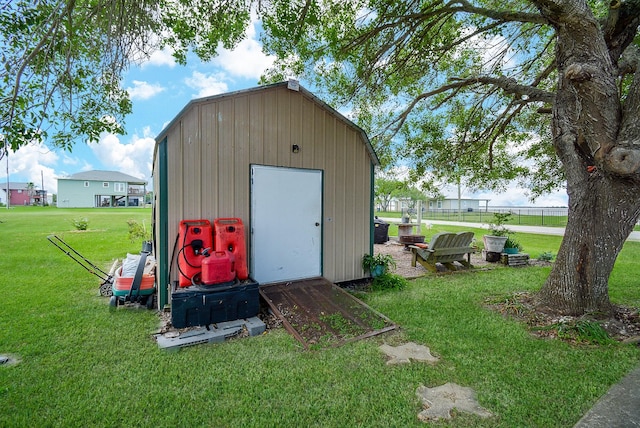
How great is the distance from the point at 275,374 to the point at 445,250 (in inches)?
191

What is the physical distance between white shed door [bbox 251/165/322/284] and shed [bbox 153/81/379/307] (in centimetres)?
2

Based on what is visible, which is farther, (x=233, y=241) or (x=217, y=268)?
(x=233, y=241)

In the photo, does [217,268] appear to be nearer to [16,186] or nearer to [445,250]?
[445,250]

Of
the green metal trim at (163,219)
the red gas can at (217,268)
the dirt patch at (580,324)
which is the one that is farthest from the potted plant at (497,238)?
the green metal trim at (163,219)

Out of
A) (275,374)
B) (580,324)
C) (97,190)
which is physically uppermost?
(97,190)

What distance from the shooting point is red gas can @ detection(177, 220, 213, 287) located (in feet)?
11.4

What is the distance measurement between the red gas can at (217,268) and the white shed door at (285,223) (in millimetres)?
804

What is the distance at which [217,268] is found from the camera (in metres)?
3.37

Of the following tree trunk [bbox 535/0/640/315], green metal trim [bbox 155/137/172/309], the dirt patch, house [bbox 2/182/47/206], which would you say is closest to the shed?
green metal trim [bbox 155/137/172/309]

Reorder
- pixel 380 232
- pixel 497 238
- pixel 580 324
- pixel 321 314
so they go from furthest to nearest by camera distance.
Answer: pixel 380 232
pixel 497 238
pixel 321 314
pixel 580 324

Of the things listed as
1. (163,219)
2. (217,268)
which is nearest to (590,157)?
(217,268)

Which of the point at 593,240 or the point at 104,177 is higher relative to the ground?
the point at 104,177

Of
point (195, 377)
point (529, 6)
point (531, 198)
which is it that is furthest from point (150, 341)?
point (531, 198)

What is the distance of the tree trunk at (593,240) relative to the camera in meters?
3.35
